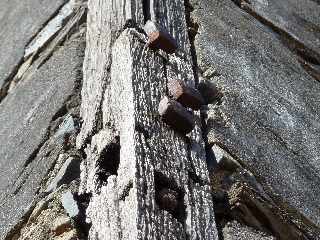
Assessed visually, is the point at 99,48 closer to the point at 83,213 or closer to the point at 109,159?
the point at 109,159

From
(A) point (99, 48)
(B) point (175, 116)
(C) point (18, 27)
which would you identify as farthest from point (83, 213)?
(C) point (18, 27)

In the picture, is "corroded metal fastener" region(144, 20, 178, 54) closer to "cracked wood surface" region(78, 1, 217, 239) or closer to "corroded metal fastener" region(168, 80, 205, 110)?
"cracked wood surface" region(78, 1, 217, 239)

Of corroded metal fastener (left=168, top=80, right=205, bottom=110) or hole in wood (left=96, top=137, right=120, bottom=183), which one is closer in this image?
hole in wood (left=96, top=137, right=120, bottom=183)

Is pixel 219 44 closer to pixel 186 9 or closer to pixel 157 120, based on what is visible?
pixel 186 9

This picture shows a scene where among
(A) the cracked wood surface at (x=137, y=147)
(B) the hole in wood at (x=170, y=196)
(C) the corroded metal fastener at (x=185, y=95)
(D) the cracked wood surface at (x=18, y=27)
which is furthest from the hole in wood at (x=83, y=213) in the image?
(D) the cracked wood surface at (x=18, y=27)

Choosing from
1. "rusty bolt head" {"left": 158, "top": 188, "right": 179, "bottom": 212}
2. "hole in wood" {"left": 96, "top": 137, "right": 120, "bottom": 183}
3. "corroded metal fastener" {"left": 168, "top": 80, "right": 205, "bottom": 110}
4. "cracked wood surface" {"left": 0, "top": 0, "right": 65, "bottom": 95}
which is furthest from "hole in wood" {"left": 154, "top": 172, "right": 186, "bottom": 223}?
"cracked wood surface" {"left": 0, "top": 0, "right": 65, "bottom": 95}

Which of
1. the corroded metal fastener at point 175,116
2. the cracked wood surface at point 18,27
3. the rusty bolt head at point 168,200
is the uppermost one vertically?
the corroded metal fastener at point 175,116

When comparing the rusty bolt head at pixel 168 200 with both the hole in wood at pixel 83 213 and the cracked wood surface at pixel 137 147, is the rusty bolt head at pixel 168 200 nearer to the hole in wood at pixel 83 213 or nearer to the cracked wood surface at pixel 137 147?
the cracked wood surface at pixel 137 147
